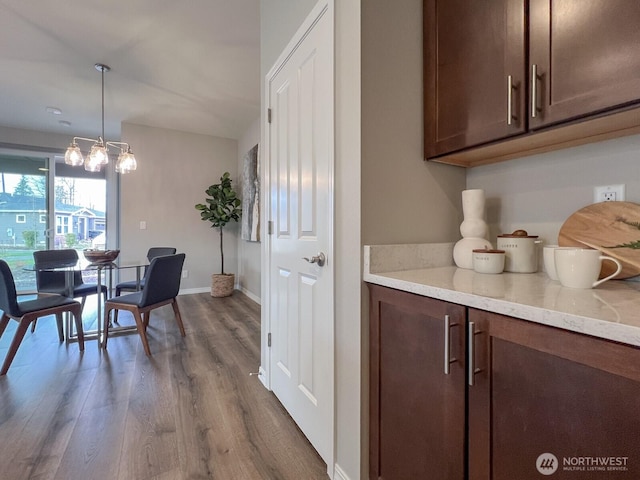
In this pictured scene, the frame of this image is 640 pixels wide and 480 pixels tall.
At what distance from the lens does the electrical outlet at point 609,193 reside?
0.96 metres

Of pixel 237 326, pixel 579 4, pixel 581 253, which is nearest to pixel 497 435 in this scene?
pixel 581 253

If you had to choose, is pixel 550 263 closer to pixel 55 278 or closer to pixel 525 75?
pixel 525 75

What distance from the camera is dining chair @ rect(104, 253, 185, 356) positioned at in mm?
2447

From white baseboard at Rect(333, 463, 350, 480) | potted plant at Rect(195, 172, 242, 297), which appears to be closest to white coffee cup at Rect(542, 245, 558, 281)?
white baseboard at Rect(333, 463, 350, 480)

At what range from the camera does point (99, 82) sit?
10.4 ft

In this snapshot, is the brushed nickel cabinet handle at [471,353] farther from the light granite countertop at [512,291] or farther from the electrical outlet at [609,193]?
the electrical outlet at [609,193]

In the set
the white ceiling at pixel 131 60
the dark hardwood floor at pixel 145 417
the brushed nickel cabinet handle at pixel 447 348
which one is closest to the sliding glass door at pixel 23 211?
the white ceiling at pixel 131 60

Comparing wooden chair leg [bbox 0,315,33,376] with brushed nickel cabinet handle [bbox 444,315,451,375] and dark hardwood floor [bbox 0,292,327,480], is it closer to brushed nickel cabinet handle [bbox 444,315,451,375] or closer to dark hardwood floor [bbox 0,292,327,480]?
dark hardwood floor [bbox 0,292,327,480]

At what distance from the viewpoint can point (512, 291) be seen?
0.79 m

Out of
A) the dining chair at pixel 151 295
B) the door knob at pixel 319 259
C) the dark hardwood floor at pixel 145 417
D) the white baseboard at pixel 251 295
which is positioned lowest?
the dark hardwood floor at pixel 145 417

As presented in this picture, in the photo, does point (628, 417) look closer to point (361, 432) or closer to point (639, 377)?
point (639, 377)

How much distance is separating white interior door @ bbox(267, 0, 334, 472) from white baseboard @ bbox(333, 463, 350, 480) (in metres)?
0.03

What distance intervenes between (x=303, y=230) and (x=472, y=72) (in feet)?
3.13

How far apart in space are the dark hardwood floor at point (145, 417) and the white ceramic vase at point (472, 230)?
1120 mm
